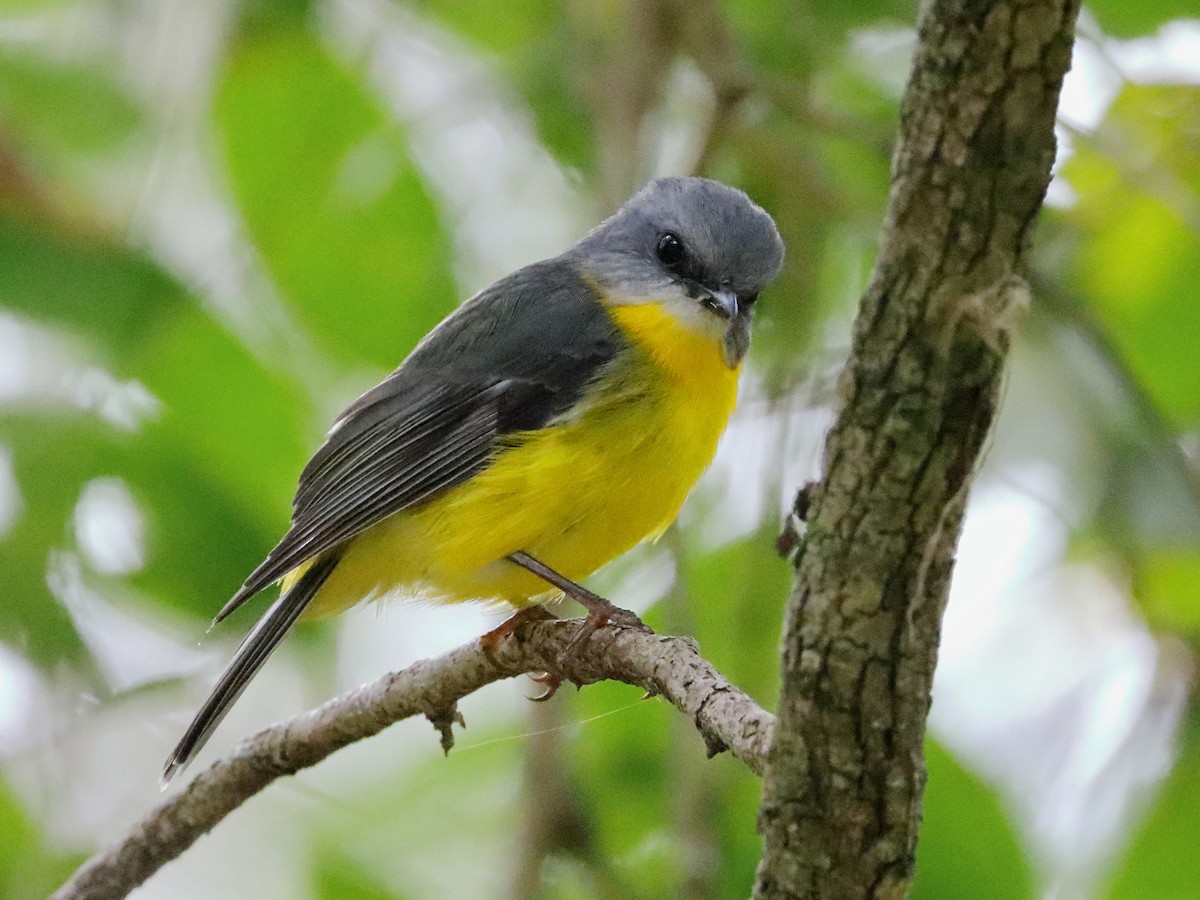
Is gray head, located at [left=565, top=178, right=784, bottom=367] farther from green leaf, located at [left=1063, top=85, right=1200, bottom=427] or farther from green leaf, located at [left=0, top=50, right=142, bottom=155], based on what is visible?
green leaf, located at [left=0, top=50, right=142, bottom=155]

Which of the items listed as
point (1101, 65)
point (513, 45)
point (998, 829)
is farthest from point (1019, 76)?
point (513, 45)

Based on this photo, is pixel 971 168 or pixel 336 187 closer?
pixel 971 168

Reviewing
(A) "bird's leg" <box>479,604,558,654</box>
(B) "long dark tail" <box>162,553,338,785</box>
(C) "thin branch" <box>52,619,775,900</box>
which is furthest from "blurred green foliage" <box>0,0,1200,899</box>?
(C) "thin branch" <box>52,619,775,900</box>

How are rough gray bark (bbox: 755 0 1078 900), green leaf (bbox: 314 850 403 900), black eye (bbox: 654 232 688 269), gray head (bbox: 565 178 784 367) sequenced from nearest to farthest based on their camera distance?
rough gray bark (bbox: 755 0 1078 900) < green leaf (bbox: 314 850 403 900) < gray head (bbox: 565 178 784 367) < black eye (bbox: 654 232 688 269)

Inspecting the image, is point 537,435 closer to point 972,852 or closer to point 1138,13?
point 972,852

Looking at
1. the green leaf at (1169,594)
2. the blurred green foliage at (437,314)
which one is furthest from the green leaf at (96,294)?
the green leaf at (1169,594)

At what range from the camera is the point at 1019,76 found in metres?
1.37

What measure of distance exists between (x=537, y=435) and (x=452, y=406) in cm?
32

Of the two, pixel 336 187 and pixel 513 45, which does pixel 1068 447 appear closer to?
pixel 336 187

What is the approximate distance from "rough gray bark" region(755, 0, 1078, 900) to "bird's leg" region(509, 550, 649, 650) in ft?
3.65

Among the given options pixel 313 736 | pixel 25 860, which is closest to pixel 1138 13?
pixel 313 736

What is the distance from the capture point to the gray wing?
3.40 meters

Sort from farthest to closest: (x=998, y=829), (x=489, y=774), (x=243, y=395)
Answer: (x=489, y=774), (x=243, y=395), (x=998, y=829)

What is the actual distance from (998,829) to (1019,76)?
2.17 metres
